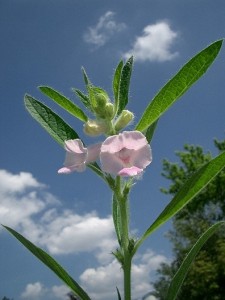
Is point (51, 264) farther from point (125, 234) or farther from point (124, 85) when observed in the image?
point (124, 85)

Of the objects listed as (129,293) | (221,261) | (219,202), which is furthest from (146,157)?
(219,202)

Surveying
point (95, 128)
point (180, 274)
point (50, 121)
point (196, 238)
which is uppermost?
point (196, 238)

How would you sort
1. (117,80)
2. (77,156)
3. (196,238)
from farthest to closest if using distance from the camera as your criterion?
1. (196,238)
2. (117,80)
3. (77,156)

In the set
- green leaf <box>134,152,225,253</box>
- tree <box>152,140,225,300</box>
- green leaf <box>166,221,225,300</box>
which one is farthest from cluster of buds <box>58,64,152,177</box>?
tree <box>152,140,225,300</box>

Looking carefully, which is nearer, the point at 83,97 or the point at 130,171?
the point at 130,171

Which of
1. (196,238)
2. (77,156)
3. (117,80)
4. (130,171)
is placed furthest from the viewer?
(196,238)

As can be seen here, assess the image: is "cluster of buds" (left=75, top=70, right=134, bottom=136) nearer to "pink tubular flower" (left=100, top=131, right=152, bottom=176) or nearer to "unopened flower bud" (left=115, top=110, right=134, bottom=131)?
"unopened flower bud" (left=115, top=110, right=134, bottom=131)

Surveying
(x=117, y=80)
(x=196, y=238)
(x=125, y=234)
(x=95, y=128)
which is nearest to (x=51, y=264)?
(x=125, y=234)

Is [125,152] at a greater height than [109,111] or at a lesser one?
lesser

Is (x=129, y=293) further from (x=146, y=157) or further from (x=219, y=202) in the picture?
(x=219, y=202)
